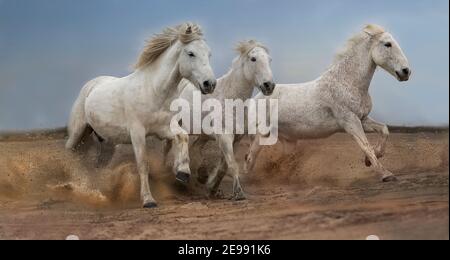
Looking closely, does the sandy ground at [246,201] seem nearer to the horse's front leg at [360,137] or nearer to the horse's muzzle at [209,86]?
the horse's front leg at [360,137]

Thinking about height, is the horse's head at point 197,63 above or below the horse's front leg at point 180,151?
above

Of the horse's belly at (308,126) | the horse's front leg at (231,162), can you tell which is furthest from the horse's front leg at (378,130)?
the horse's front leg at (231,162)

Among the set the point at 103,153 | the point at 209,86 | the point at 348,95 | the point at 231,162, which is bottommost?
the point at 103,153

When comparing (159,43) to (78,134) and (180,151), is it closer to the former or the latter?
(180,151)

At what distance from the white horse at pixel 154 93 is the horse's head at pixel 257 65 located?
828 millimetres

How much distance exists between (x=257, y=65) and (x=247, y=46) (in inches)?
14.4

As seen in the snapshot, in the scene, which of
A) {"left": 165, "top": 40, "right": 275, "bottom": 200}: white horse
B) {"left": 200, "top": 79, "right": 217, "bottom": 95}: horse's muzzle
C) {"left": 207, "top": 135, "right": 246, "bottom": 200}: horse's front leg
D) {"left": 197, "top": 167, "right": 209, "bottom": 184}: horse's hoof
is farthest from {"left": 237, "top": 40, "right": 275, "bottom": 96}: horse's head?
{"left": 197, "top": 167, "right": 209, "bottom": 184}: horse's hoof

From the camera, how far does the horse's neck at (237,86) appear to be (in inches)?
352

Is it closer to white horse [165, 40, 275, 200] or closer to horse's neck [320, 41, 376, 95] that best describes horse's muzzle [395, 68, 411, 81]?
horse's neck [320, 41, 376, 95]

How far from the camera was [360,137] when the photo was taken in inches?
354

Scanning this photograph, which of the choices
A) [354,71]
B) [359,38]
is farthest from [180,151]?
[359,38]

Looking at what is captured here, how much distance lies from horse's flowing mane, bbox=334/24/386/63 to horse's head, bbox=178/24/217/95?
229cm

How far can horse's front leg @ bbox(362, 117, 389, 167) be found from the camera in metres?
9.16
